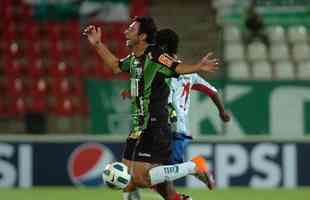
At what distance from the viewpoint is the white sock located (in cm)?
703

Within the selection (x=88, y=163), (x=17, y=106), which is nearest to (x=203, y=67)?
(x=88, y=163)

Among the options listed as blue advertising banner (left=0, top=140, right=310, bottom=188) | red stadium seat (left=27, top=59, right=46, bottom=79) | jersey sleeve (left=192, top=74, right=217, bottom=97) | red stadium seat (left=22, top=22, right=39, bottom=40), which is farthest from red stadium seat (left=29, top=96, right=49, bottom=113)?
→ jersey sleeve (left=192, top=74, right=217, bottom=97)

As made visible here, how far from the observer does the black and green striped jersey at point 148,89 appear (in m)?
6.93

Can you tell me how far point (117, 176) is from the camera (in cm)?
692

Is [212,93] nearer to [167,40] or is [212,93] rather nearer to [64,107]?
[167,40]

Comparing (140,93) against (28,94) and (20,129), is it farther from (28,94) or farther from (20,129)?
(28,94)

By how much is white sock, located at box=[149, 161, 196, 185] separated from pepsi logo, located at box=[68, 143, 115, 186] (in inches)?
165

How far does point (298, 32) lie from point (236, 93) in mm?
2243

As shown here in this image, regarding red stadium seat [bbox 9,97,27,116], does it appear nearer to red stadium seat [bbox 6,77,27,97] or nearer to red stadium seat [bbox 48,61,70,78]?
red stadium seat [bbox 6,77,27,97]

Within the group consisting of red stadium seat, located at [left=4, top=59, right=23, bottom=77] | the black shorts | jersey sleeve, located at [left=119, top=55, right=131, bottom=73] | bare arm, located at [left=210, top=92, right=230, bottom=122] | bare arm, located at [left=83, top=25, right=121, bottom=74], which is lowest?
the black shorts

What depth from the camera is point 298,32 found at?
14.1 metres

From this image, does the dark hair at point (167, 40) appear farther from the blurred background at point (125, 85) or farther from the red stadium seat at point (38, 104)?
the red stadium seat at point (38, 104)

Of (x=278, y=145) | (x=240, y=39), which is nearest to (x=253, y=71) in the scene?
(x=240, y=39)

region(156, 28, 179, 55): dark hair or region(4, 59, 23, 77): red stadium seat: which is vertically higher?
region(4, 59, 23, 77): red stadium seat
